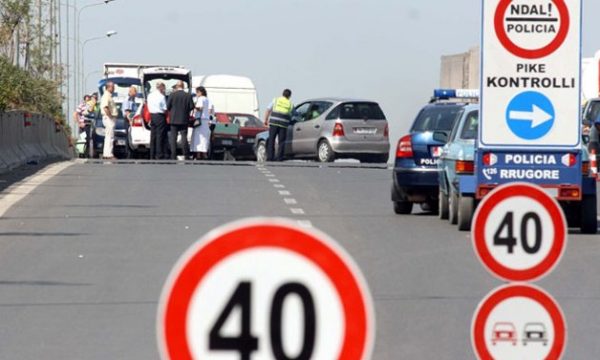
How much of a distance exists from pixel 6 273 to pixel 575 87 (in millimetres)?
6771

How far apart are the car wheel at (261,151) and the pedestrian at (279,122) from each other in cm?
251

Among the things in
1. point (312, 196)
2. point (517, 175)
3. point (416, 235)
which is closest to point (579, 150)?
point (517, 175)

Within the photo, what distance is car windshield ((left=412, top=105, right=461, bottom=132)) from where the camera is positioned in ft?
76.1

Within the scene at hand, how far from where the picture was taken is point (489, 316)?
784 centimetres

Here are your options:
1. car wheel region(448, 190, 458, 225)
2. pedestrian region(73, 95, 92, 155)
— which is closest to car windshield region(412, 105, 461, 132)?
car wheel region(448, 190, 458, 225)

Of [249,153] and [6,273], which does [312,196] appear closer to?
[6,273]

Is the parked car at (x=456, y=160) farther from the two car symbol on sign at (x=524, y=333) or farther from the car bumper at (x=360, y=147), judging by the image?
the car bumper at (x=360, y=147)

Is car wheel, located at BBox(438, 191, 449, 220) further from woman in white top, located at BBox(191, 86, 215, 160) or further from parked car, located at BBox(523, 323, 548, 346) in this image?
woman in white top, located at BBox(191, 86, 215, 160)

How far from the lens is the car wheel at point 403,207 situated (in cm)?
2265

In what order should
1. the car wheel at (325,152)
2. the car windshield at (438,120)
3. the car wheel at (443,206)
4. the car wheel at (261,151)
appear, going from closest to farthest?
the car wheel at (443,206) → the car windshield at (438,120) → the car wheel at (325,152) → the car wheel at (261,151)

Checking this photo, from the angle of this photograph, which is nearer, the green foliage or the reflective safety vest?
the green foliage

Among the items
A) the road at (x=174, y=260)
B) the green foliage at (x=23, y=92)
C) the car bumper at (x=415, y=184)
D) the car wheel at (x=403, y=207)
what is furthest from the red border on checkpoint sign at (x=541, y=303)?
the green foliage at (x=23, y=92)

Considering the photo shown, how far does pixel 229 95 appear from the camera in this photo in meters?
58.5

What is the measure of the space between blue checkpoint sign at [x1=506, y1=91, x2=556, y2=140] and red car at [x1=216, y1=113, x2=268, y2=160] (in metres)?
38.8
